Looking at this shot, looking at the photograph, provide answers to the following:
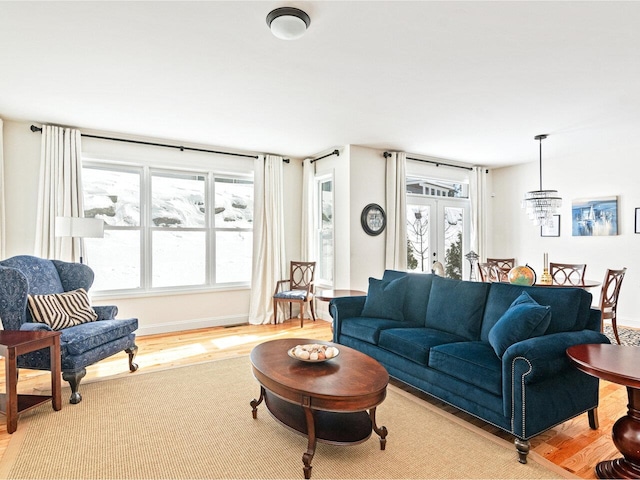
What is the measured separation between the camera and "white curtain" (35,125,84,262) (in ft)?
14.3

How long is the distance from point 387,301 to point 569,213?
4510 millimetres

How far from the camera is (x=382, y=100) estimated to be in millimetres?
3732

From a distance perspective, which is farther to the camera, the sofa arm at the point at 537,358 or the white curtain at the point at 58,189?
the white curtain at the point at 58,189

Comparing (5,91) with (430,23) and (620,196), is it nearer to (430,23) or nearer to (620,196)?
(430,23)

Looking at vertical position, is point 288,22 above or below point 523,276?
above

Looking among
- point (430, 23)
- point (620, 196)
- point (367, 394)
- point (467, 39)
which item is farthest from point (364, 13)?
point (620, 196)

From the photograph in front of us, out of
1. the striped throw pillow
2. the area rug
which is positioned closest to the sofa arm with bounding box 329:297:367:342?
the striped throw pillow

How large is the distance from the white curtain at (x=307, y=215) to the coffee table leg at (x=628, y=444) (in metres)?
4.59

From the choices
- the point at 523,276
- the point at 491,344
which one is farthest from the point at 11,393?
the point at 523,276

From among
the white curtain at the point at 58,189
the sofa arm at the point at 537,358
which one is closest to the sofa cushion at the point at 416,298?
the sofa arm at the point at 537,358

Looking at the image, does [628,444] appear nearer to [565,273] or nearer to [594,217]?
[565,273]

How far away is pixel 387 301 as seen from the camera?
362cm

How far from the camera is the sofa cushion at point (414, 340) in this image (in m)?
2.80

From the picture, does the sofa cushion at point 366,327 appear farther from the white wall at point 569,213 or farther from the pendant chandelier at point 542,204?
the white wall at point 569,213
